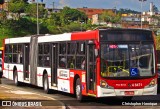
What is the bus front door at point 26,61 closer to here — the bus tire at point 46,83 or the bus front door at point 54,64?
the bus tire at point 46,83

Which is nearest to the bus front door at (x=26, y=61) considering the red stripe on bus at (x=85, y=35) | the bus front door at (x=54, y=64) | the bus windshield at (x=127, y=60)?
the bus front door at (x=54, y=64)

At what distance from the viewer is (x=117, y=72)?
18.4m

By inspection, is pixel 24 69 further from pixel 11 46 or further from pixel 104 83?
pixel 104 83

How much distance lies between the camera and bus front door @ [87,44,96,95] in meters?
18.8

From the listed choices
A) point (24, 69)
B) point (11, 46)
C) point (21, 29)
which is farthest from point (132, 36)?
point (21, 29)

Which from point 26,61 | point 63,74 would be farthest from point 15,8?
point 63,74

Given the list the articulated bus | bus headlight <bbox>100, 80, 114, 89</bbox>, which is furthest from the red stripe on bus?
bus headlight <bbox>100, 80, 114, 89</bbox>

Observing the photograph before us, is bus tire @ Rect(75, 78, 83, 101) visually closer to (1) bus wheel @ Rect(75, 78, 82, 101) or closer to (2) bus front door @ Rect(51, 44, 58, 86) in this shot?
(1) bus wheel @ Rect(75, 78, 82, 101)

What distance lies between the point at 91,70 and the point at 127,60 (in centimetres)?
142

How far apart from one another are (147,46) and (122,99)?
3229mm

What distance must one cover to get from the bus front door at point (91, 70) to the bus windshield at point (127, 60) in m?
0.55

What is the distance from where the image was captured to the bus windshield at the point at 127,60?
18.4 meters

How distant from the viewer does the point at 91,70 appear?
1908 centimetres

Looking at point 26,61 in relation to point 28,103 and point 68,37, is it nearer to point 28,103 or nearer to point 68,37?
point 68,37
